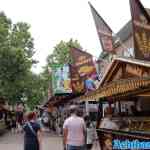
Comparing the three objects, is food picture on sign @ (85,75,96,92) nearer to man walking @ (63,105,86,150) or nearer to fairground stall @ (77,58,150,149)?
fairground stall @ (77,58,150,149)

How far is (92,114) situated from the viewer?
88.2ft

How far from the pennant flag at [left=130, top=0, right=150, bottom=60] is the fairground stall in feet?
1.10

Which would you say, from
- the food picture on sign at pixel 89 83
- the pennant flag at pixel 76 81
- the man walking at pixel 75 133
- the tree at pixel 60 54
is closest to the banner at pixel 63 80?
the pennant flag at pixel 76 81

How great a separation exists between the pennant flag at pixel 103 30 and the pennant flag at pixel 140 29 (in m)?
3.80

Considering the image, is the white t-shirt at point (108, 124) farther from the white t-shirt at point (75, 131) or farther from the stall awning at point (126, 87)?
the white t-shirt at point (75, 131)

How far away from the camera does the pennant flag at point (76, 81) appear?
28552 mm

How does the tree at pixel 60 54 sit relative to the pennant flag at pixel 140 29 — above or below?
above

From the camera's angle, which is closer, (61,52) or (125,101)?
(125,101)

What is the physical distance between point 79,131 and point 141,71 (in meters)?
2.99

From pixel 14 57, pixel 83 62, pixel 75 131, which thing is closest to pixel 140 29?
pixel 75 131

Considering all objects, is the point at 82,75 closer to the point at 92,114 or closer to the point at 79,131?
the point at 92,114

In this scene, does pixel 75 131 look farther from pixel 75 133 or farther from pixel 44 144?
pixel 44 144

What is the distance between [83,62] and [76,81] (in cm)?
214

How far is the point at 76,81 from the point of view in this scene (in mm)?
29203
